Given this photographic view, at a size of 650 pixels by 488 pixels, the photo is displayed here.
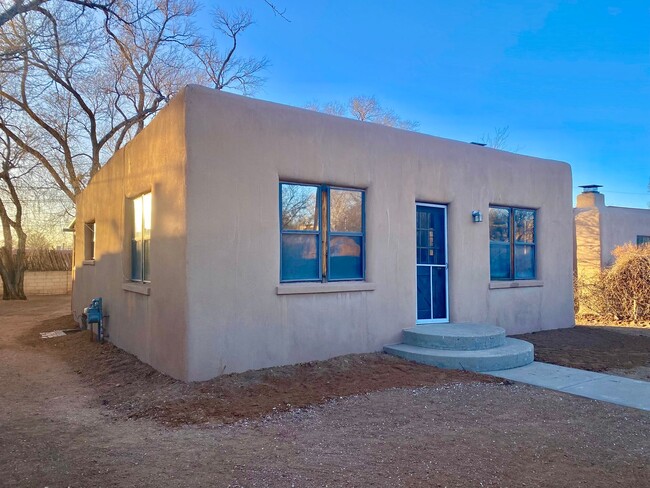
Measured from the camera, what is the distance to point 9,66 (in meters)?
10.8

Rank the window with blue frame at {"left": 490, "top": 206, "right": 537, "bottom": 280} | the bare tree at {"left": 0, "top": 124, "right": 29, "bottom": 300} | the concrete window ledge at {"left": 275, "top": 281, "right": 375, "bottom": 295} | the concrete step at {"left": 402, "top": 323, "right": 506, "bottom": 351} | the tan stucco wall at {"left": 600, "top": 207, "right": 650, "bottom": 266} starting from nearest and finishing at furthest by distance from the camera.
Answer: the concrete window ledge at {"left": 275, "top": 281, "right": 375, "bottom": 295} → the concrete step at {"left": 402, "top": 323, "right": 506, "bottom": 351} → the window with blue frame at {"left": 490, "top": 206, "right": 537, "bottom": 280} → the tan stucco wall at {"left": 600, "top": 207, "right": 650, "bottom": 266} → the bare tree at {"left": 0, "top": 124, "right": 29, "bottom": 300}

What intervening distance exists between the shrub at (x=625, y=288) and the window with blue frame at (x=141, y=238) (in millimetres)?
11909

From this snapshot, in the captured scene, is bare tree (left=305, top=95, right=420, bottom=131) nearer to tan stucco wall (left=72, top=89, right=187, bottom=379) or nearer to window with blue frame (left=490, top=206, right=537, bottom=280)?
window with blue frame (left=490, top=206, right=537, bottom=280)

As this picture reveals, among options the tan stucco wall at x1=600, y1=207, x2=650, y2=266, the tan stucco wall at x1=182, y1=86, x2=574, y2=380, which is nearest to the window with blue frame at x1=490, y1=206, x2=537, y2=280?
the tan stucco wall at x1=182, y1=86, x2=574, y2=380

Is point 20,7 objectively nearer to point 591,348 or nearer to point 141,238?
point 141,238

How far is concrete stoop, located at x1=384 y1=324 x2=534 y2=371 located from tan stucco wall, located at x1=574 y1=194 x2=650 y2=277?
11.5 m

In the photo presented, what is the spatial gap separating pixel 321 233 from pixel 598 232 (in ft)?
47.0

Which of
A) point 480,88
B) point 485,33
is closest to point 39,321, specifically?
point 485,33

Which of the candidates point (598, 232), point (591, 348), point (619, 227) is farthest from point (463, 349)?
point (619, 227)

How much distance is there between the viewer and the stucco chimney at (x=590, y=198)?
62.4ft

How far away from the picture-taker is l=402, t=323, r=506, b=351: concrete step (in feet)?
24.2

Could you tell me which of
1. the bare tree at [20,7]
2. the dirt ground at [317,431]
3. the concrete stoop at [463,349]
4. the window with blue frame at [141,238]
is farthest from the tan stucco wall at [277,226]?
the bare tree at [20,7]

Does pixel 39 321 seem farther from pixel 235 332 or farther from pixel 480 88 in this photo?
pixel 480 88

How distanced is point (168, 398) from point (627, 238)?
1868 centimetres
